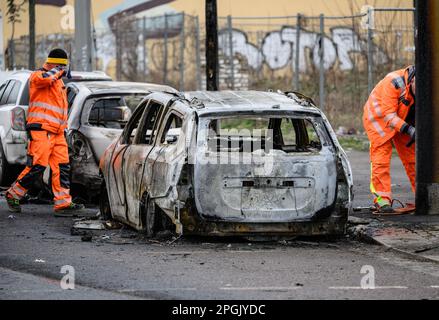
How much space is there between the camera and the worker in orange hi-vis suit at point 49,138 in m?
13.7

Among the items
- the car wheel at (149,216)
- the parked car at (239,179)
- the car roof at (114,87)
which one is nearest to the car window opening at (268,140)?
the parked car at (239,179)

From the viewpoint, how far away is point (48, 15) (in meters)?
38.7

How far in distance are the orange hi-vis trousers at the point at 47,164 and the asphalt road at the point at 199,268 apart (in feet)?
5.27

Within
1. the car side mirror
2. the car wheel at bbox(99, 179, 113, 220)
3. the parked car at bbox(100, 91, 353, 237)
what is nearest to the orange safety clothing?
the car wheel at bbox(99, 179, 113, 220)

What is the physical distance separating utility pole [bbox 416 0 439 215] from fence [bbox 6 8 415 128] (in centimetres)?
1418

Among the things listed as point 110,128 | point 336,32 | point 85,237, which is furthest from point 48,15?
point 85,237

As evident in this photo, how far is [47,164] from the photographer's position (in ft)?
45.3

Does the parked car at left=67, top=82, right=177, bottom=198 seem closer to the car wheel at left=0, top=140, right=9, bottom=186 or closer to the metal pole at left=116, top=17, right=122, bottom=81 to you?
the car wheel at left=0, top=140, right=9, bottom=186

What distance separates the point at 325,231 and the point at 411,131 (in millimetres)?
2538

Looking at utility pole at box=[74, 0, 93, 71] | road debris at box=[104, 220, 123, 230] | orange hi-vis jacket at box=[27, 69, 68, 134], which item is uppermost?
utility pole at box=[74, 0, 93, 71]

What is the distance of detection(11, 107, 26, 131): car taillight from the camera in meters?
15.5

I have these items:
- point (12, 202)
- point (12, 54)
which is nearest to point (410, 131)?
point (12, 202)
